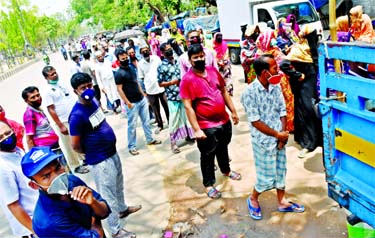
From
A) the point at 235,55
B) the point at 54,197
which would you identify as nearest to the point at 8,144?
the point at 54,197

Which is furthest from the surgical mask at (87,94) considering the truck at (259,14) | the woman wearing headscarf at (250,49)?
the truck at (259,14)

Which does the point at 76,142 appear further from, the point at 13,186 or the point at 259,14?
the point at 259,14

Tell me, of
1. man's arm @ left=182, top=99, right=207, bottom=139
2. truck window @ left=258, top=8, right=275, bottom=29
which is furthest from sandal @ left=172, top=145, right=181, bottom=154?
truck window @ left=258, top=8, right=275, bottom=29

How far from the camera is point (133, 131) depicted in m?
5.44

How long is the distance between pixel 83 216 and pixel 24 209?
92 centimetres

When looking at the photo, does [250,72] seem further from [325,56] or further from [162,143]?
[325,56]

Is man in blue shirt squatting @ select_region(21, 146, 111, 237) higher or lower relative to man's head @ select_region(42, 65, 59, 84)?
lower

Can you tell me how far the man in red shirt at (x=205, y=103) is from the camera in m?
3.48

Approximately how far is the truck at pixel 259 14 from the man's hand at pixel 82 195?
766 cm

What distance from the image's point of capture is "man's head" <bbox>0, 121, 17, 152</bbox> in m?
→ 2.56

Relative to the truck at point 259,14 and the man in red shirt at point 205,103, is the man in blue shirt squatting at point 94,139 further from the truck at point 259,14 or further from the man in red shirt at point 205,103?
the truck at point 259,14

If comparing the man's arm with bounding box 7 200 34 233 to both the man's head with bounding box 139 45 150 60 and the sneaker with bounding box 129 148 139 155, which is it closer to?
the sneaker with bounding box 129 148 139 155

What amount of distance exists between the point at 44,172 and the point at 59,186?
0.11 m

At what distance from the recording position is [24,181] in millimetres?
2549
